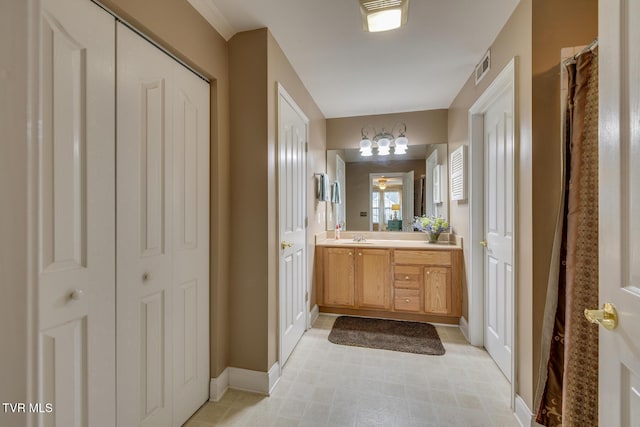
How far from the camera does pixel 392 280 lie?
290 cm

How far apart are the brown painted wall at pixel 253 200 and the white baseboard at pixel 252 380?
4cm

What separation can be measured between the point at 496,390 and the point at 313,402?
49.7 inches

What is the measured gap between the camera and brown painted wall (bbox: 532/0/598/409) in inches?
56.7

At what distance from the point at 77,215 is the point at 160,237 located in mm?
406

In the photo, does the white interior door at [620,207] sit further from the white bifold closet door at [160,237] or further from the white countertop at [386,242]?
the white countertop at [386,242]

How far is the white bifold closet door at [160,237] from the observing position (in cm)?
118

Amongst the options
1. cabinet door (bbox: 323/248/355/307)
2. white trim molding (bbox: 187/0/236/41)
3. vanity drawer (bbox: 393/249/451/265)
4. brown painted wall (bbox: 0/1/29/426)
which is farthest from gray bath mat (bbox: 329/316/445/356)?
white trim molding (bbox: 187/0/236/41)

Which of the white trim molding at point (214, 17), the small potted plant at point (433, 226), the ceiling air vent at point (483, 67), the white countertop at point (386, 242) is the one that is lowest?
the white countertop at point (386, 242)

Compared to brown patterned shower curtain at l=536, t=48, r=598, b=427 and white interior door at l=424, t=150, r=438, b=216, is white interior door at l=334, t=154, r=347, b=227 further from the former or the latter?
brown patterned shower curtain at l=536, t=48, r=598, b=427

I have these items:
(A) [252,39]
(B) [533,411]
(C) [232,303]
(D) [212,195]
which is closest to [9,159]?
(D) [212,195]

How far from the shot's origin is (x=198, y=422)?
1554 millimetres

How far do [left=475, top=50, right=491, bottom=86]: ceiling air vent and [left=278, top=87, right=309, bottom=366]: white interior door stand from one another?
1.53m

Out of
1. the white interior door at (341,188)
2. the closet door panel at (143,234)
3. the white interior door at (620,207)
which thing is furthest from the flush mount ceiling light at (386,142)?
the white interior door at (620,207)

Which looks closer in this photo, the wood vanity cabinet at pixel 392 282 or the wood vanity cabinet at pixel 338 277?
the wood vanity cabinet at pixel 392 282
